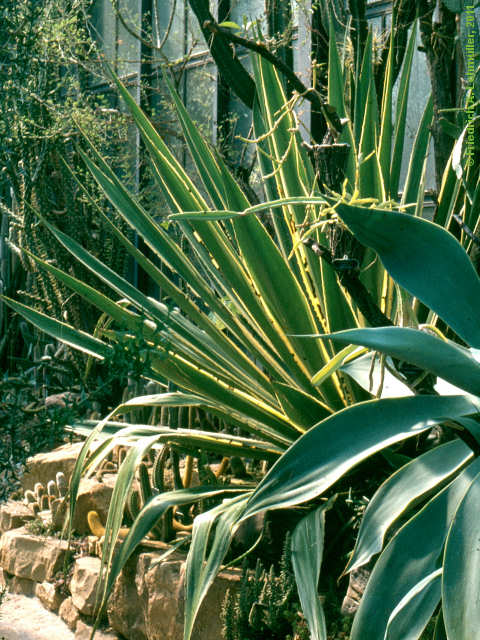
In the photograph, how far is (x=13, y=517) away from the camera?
3.54 m

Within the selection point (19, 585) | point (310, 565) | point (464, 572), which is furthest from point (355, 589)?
point (19, 585)

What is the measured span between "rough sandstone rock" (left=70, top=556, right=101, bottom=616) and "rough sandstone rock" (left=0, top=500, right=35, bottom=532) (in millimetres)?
736

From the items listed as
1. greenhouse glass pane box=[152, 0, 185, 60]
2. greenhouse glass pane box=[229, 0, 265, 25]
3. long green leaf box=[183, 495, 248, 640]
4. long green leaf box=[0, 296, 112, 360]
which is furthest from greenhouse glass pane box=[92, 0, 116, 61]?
long green leaf box=[183, 495, 248, 640]

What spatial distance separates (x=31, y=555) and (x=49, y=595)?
226 millimetres

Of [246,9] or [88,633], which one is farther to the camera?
[246,9]

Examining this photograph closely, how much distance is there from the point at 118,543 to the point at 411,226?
5.84 feet

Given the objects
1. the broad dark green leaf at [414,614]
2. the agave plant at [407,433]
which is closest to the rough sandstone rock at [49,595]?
the agave plant at [407,433]

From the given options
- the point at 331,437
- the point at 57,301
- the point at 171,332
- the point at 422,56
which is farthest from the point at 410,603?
the point at 57,301

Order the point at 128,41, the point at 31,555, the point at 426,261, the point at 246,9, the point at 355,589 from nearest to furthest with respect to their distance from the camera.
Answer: the point at 426,261
the point at 355,589
the point at 31,555
the point at 246,9
the point at 128,41

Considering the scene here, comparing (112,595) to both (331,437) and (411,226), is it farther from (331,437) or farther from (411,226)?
(411,226)

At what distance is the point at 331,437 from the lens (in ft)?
4.78

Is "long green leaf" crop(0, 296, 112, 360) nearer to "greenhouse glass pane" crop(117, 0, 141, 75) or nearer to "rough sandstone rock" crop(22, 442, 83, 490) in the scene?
"rough sandstone rock" crop(22, 442, 83, 490)

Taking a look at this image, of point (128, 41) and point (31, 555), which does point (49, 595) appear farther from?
point (128, 41)

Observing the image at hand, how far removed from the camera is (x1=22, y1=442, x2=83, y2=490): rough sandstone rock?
148 inches
